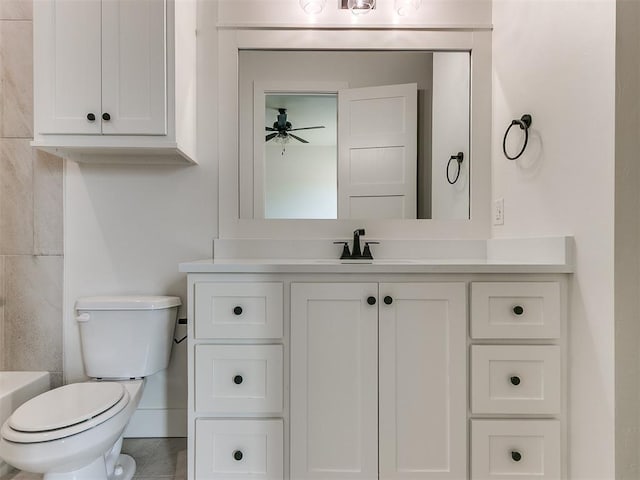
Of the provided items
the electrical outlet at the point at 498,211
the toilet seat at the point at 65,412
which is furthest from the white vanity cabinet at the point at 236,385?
the electrical outlet at the point at 498,211

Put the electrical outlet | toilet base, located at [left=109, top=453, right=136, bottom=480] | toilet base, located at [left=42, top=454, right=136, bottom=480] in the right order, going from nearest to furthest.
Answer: toilet base, located at [left=42, top=454, right=136, bottom=480]
toilet base, located at [left=109, top=453, right=136, bottom=480]
the electrical outlet

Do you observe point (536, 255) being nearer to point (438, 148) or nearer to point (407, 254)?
point (407, 254)

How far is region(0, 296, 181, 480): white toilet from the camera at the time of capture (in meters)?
1.13

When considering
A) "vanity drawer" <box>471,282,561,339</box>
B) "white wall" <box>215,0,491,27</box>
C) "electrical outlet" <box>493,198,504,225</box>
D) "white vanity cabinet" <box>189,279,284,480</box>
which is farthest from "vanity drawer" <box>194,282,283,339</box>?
"white wall" <box>215,0,491,27</box>

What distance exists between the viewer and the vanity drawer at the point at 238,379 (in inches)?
51.0

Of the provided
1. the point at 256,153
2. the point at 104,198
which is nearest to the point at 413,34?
the point at 256,153

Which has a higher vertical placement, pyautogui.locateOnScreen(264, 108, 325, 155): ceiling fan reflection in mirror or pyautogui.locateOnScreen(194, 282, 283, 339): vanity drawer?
pyautogui.locateOnScreen(264, 108, 325, 155): ceiling fan reflection in mirror

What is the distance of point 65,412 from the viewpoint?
121cm

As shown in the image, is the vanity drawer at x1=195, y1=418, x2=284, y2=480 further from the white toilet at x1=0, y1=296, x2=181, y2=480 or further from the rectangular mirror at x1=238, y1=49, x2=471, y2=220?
the rectangular mirror at x1=238, y1=49, x2=471, y2=220

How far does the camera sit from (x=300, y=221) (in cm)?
184

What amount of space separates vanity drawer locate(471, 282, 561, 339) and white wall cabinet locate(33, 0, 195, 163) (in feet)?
4.24

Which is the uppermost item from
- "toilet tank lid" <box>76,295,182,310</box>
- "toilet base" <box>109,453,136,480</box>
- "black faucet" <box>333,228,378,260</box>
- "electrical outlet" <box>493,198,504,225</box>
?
"electrical outlet" <box>493,198,504,225</box>

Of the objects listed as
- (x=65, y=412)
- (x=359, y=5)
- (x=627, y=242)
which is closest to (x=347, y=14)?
(x=359, y=5)

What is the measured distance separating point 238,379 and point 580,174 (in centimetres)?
130
